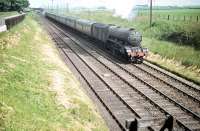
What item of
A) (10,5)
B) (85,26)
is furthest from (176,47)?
(10,5)

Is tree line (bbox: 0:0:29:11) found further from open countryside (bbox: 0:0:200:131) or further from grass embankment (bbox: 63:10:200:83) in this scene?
open countryside (bbox: 0:0:200:131)

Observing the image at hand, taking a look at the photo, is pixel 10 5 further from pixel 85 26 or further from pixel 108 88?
pixel 108 88

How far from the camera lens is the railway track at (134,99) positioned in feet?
50.5

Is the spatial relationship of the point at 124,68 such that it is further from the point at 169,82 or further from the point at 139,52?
the point at 169,82

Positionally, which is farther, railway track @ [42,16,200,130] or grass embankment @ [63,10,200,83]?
grass embankment @ [63,10,200,83]

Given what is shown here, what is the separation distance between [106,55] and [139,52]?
19.9 ft

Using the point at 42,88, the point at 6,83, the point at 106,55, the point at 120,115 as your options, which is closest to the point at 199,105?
the point at 120,115

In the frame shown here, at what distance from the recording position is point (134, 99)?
770 inches

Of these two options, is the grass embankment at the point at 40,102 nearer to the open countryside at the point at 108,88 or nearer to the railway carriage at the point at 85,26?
the open countryside at the point at 108,88

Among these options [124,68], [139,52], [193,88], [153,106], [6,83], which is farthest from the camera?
[139,52]

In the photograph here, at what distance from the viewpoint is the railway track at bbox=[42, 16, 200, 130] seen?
15396 millimetres

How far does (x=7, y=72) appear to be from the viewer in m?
18.8

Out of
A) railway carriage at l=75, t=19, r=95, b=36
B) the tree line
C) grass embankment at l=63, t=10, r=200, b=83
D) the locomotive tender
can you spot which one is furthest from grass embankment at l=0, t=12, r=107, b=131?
the tree line

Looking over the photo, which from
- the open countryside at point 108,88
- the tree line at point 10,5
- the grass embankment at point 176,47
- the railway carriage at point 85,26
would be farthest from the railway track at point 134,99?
the tree line at point 10,5
